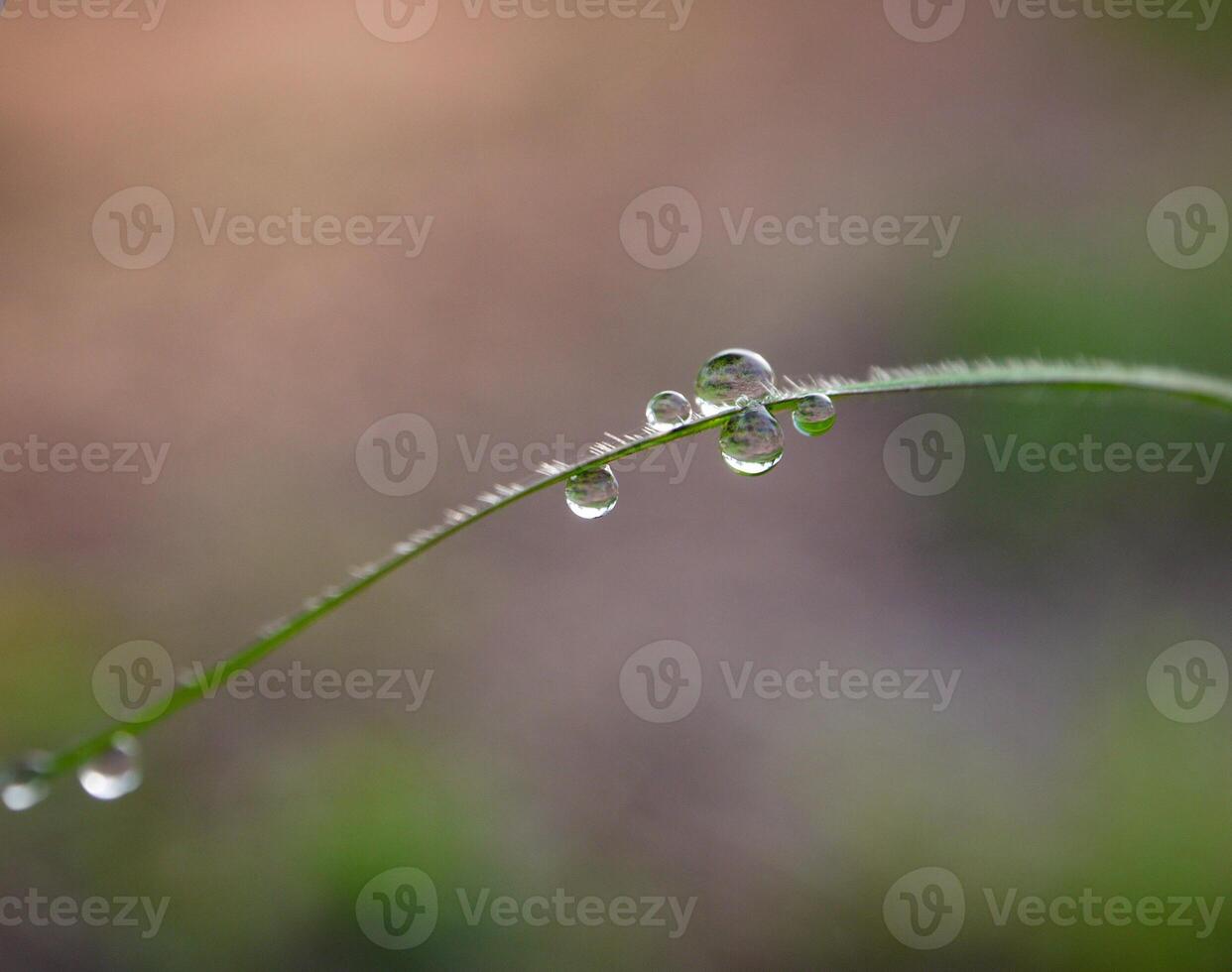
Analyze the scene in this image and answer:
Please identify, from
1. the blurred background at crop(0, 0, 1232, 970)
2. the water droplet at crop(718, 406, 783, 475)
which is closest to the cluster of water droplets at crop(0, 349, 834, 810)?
the water droplet at crop(718, 406, 783, 475)

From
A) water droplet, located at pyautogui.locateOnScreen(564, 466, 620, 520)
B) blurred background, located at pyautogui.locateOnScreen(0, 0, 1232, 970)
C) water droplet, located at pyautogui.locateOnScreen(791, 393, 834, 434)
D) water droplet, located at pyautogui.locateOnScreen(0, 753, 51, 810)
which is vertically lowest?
water droplet, located at pyautogui.locateOnScreen(0, 753, 51, 810)

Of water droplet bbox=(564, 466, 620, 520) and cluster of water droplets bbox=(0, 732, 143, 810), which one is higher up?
water droplet bbox=(564, 466, 620, 520)

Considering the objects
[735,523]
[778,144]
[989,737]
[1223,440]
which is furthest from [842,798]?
[778,144]

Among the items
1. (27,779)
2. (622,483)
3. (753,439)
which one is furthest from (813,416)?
(622,483)

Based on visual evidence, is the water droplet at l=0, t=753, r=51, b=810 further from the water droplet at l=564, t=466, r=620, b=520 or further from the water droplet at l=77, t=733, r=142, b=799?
the water droplet at l=564, t=466, r=620, b=520

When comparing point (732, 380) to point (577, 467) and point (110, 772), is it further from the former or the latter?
point (110, 772)

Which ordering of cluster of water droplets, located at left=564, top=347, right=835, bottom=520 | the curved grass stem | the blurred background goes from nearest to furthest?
the curved grass stem < cluster of water droplets, located at left=564, top=347, right=835, bottom=520 < the blurred background

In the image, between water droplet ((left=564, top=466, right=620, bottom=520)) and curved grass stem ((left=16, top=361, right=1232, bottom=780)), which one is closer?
curved grass stem ((left=16, top=361, right=1232, bottom=780))
